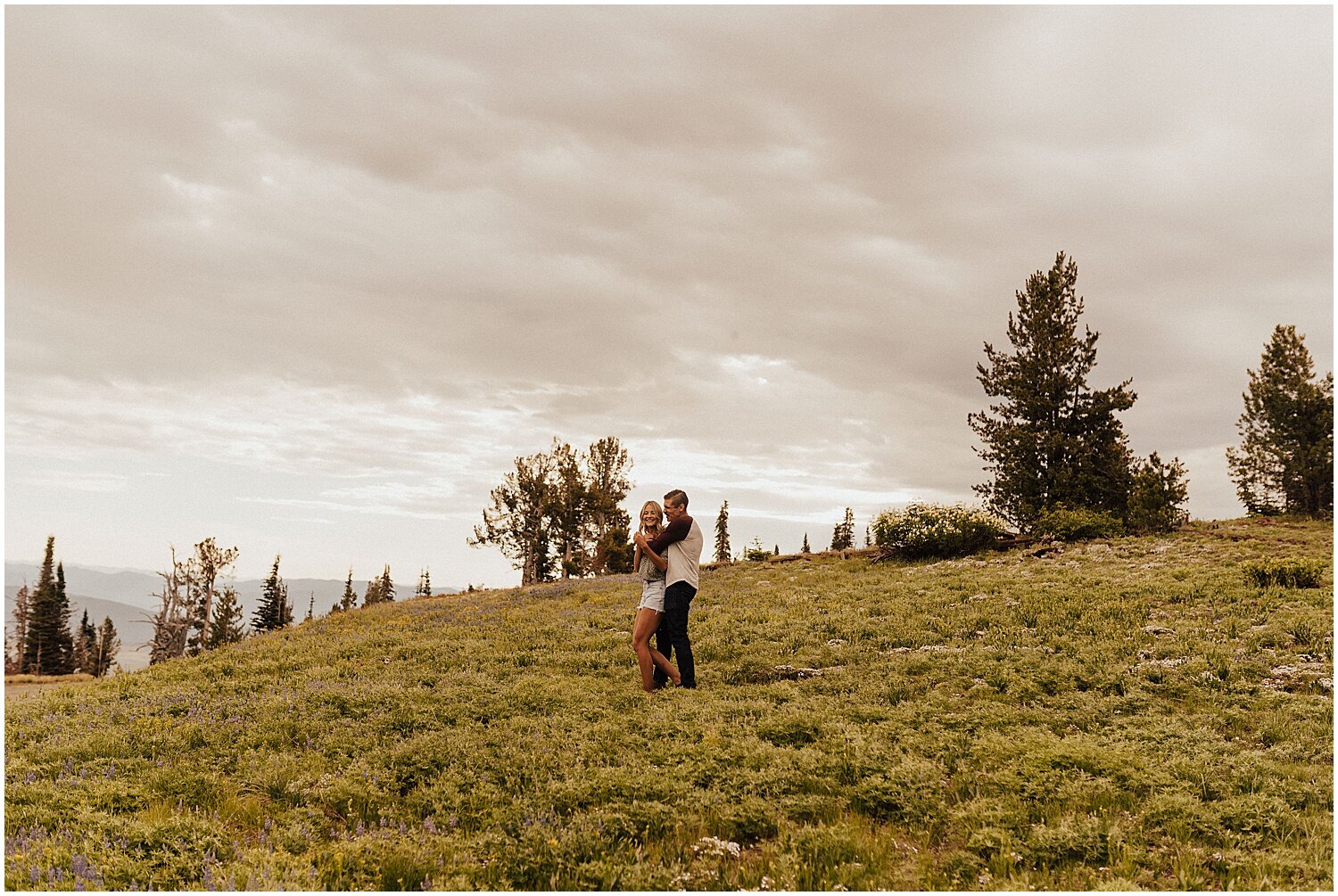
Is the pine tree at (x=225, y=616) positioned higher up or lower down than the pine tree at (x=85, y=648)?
higher up

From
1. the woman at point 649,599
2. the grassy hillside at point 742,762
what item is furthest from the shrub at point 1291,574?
the woman at point 649,599

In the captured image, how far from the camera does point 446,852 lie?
6.21 meters

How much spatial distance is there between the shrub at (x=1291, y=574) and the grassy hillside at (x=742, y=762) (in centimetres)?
48

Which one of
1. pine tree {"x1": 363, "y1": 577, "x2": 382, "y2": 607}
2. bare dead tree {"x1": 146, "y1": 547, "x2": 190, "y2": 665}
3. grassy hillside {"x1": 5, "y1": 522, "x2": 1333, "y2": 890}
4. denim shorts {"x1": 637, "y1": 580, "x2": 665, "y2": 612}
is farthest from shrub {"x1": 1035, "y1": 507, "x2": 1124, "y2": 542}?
pine tree {"x1": 363, "y1": 577, "x2": 382, "y2": 607}

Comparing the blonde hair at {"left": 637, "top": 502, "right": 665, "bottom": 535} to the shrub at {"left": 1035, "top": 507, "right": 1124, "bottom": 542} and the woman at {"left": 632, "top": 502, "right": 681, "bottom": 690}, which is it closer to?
the woman at {"left": 632, "top": 502, "right": 681, "bottom": 690}

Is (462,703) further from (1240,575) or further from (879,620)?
(1240,575)

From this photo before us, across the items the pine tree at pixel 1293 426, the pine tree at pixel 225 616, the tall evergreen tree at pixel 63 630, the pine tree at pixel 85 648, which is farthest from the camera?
the pine tree at pixel 85 648

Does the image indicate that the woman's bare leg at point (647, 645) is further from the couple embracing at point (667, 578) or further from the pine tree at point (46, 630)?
the pine tree at point (46, 630)

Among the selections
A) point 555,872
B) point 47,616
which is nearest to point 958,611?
point 555,872

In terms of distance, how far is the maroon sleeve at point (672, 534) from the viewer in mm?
10836

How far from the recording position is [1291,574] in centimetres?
1616

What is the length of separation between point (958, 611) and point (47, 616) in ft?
354

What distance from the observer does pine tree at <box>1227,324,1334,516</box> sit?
1592 inches

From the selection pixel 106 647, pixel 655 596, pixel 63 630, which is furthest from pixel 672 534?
pixel 106 647
